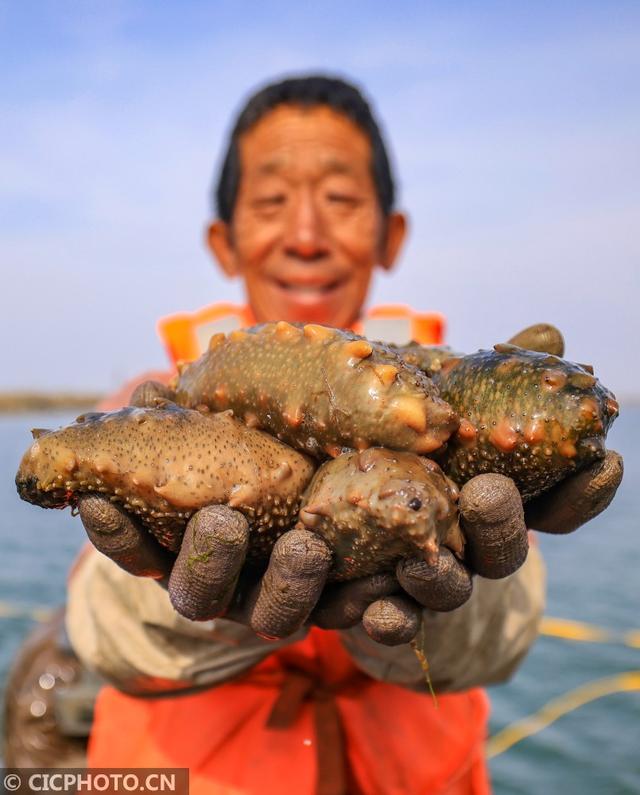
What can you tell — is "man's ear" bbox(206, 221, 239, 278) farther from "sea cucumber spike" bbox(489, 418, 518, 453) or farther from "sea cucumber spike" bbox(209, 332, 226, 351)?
"sea cucumber spike" bbox(489, 418, 518, 453)

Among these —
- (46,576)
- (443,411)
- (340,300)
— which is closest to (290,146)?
(340,300)

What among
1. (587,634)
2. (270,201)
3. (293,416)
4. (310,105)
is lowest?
(587,634)

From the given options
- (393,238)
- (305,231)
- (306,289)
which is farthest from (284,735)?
(393,238)

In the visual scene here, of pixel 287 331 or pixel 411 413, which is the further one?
pixel 287 331

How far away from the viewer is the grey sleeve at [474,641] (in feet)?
9.23

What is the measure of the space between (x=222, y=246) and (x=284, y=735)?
8.91ft

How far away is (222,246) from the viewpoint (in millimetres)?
4699

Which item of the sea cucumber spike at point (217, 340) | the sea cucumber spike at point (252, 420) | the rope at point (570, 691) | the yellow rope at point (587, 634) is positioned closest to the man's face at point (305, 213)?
the sea cucumber spike at point (217, 340)

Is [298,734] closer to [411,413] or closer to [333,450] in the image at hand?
[333,450]

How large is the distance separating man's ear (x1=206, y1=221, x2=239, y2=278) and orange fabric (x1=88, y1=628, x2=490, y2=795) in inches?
89.7

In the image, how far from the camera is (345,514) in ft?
5.92

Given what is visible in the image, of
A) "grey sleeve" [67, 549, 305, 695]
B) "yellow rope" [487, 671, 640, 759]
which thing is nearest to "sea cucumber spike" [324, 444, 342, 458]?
"grey sleeve" [67, 549, 305, 695]

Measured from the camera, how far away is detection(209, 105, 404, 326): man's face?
4027 mm

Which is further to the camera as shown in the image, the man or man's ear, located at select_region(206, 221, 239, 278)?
man's ear, located at select_region(206, 221, 239, 278)
